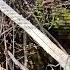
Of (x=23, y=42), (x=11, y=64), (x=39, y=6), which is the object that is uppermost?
(x=39, y=6)

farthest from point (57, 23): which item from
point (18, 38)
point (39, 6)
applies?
point (18, 38)

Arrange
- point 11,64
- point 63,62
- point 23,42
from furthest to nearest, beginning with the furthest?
point 23,42 < point 11,64 < point 63,62

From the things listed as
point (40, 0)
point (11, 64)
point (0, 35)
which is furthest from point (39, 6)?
point (11, 64)

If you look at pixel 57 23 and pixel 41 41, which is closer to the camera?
pixel 41 41

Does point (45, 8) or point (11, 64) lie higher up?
point (45, 8)

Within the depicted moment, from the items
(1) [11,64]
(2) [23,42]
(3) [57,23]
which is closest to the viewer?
(1) [11,64]

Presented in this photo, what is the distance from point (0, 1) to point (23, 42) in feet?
2.00

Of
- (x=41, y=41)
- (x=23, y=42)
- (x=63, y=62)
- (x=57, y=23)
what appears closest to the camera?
(x=63, y=62)

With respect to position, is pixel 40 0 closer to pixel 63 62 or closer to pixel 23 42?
pixel 23 42

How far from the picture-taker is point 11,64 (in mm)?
2607

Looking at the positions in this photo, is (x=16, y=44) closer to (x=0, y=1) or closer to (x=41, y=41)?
(x=0, y=1)

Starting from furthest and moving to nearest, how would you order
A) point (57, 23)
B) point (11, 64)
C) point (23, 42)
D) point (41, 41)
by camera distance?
point (57, 23) < point (23, 42) < point (11, 64) < point (41, 41)

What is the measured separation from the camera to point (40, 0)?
342 centimetres

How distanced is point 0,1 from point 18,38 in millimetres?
536
